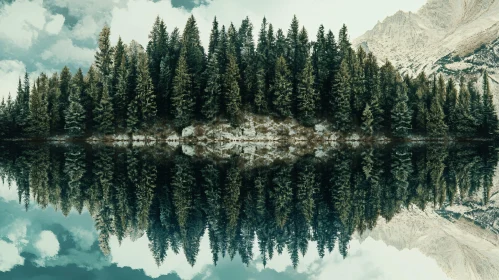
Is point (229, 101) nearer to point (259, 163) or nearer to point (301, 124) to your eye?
point (301, 124)

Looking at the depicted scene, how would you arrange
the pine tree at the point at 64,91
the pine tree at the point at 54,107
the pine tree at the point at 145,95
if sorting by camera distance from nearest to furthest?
the pine tree at the point at 145,95 < the pine tree at the point at 54,107 < the pine tree at the point at 64,91

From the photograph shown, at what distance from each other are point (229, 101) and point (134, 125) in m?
25.3

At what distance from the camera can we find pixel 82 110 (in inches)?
4331

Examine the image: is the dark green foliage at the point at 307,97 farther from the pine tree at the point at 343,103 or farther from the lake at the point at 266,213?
the lake at the point at 266,213

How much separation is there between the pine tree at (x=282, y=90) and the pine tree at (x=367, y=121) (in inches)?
766

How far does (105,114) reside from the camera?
10856 centimetres

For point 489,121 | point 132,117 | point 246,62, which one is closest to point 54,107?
point 132,117

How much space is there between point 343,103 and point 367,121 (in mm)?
7823

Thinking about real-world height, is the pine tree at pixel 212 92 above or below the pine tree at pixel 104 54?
below

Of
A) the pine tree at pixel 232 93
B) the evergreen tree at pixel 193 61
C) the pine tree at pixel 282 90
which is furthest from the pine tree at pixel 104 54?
the pine tree at pixel 282 90

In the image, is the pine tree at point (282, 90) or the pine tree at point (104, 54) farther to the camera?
the pine tree at point (104, 54)

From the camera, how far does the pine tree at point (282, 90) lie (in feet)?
361

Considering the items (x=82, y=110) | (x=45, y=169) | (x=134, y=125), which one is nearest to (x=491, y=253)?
(x=45, y=169)

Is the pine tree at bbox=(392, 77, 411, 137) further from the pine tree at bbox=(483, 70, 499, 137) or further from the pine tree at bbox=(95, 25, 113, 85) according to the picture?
the pine tree at bbox=(95, 25, 113, 85)
